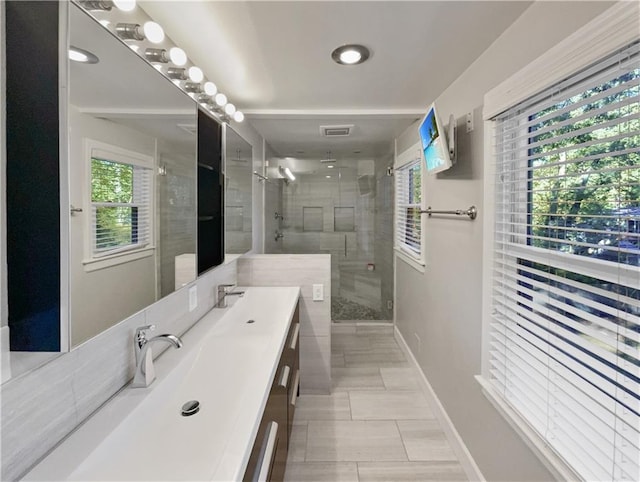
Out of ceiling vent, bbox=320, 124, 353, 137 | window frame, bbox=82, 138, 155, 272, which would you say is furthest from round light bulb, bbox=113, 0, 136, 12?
ceiling vent, bbox=320, 124, 353, 137

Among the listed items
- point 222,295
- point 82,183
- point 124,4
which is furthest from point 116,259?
point 222,295

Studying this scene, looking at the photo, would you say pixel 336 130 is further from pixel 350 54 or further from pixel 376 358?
pixel 376 358

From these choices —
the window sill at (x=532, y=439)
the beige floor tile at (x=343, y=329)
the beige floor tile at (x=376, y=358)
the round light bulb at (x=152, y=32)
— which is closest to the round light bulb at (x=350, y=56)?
the round light bulb at (x=152, y=32)

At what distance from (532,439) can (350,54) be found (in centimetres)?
187

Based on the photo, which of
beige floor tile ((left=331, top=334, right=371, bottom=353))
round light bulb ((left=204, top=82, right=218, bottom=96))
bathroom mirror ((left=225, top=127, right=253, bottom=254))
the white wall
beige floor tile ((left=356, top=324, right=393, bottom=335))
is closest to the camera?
the white wall

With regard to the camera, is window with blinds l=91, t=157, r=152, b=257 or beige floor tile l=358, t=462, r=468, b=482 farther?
beige floor tile l=358, t=462, r=468, b=482

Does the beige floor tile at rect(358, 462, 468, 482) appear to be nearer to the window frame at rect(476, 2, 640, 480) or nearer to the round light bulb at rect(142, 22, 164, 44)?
the window frame at rect(476, 2, 640, 480)

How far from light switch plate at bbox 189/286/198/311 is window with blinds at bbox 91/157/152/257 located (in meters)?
0.46

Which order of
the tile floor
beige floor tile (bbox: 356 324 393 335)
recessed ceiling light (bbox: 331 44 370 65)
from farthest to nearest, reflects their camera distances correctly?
1. beige floor tile (bbox: 356 324 393 335)
2. the tile floor
3. recessed ceiling light (bbox: 331 44 370 65)

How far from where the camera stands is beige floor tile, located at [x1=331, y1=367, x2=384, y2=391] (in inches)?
102

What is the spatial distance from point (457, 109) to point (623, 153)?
1.19m

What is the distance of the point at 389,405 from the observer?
2.34m

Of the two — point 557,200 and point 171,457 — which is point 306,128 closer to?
point 557,200

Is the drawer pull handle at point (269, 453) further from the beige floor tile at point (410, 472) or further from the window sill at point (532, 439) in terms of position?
the window sill at point (532, 439)
